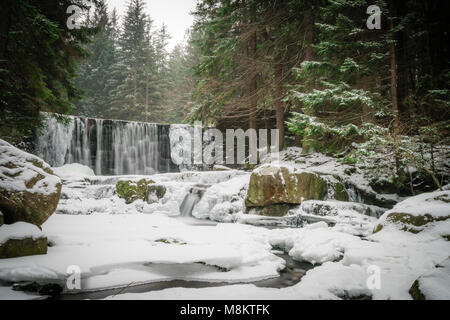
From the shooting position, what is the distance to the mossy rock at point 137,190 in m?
8.96

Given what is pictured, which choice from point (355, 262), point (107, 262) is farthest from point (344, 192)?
point (107, 262)

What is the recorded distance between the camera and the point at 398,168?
20.0 feet

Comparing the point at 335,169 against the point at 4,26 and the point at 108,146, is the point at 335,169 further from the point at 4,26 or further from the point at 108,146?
the point at 108,146

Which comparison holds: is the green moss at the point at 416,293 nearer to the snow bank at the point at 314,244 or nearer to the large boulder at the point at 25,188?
the snow bank at the point at 314,244

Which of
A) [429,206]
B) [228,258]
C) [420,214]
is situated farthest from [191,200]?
[429,206]

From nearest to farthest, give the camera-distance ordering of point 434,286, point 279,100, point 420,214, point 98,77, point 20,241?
point 434,286, point 20,241, point 420,214, point 279,100, point 98,77

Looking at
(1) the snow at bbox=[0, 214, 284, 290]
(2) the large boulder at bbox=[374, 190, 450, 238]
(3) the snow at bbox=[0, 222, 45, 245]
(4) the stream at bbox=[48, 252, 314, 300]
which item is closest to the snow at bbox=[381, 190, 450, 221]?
(2) the large boulder at bbox=[374, 190, 450, 238]

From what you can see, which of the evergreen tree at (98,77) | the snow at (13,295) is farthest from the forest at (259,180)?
the evergreen tree at (98,77)

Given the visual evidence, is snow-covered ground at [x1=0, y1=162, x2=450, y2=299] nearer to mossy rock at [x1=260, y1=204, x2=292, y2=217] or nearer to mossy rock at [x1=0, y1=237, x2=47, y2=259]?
mossy rock at [x1=0, y1=237, x2=47, y2=259]

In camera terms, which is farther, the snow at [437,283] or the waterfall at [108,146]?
the waterfall at [108,146]

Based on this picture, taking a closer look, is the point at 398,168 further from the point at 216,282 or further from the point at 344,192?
the point at 216,282

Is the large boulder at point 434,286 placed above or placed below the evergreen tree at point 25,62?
below

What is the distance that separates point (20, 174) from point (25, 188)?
0.34m

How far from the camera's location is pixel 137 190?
360 inches
